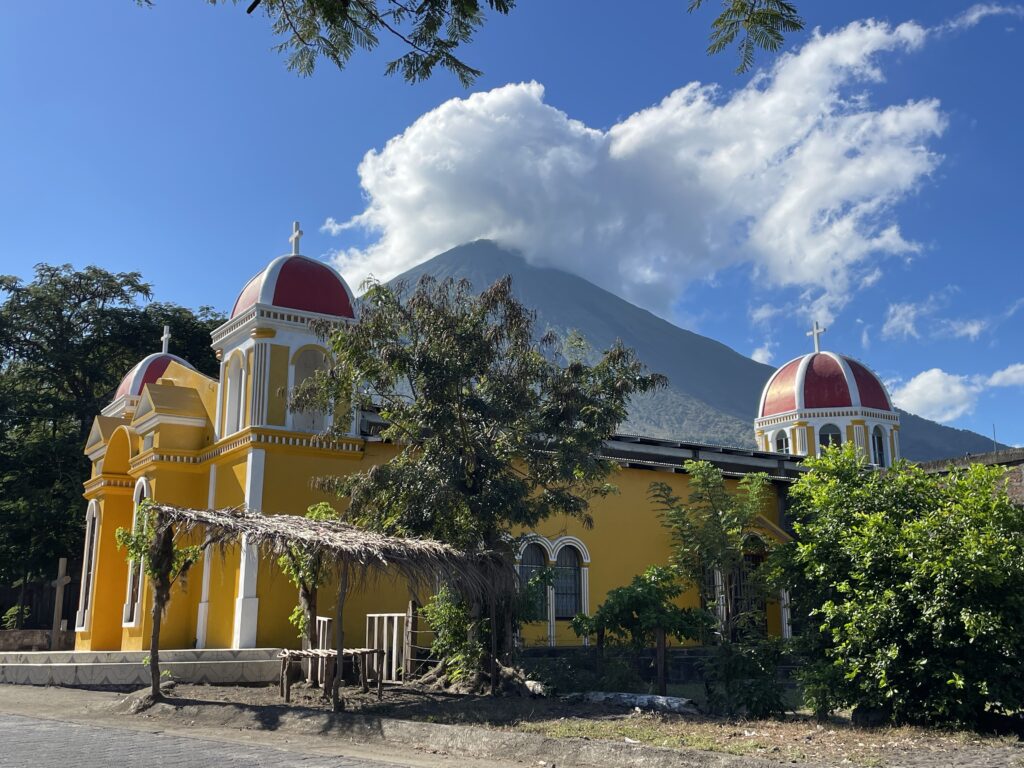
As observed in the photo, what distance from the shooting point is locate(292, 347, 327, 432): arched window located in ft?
63.3

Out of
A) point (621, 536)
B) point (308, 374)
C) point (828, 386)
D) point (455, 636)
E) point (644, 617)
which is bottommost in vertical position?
point (455, 636)

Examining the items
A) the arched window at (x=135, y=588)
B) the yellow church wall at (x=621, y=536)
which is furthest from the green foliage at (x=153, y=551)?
the yellow church wall at (x=621, y=536)

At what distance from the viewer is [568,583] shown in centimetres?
2141

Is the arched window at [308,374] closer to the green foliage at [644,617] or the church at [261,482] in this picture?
the church at [261,482]

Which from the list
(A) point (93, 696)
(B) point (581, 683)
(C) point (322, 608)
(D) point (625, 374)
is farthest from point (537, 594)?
(A) point (93, 696)

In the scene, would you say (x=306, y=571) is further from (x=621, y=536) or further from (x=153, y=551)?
(x=621, y=536)

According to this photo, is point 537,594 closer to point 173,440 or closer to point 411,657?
point 411,657

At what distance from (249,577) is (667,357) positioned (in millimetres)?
129511

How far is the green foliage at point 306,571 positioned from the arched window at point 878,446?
21.1m

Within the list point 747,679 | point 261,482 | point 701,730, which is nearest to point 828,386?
point 261,482

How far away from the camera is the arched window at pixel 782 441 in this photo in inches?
1266

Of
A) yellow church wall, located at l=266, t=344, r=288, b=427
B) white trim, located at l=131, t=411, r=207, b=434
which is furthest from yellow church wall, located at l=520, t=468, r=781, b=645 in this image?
white trim, located at l=131, t=411, r=207, b=434

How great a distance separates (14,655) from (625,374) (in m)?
12.6

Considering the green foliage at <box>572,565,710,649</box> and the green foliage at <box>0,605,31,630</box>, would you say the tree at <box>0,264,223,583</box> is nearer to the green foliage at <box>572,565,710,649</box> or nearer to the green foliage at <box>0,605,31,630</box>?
the green foliage at <box>0,605,31,630</box>
